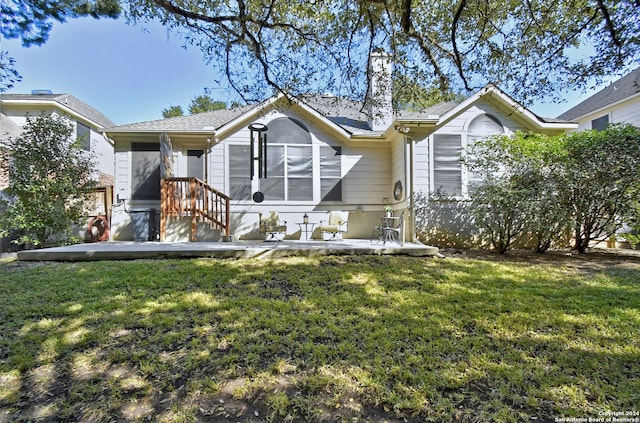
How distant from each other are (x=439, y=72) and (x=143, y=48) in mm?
7146

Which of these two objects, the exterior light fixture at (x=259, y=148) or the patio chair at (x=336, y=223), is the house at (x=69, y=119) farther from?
the patio chair at (x=336, y=223)

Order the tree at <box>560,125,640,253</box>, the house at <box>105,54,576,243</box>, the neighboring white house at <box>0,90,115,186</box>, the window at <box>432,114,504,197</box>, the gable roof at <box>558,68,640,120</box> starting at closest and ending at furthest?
the tree at <box>560,125,640,253</box>
the house at <box>105,54,576,243</box>
the window at <box>432,114,504,197</box>
the gable roof at <box>558,68,640,120</box>
the neighboring white house at <box>0,90,115,186</box>

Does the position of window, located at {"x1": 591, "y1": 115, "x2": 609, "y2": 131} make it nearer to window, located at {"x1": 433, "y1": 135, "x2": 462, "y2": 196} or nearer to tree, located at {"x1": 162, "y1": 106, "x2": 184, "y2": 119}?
window, located at {"x1": 433, "y1": 135, "x2": 462, "y2": 196}

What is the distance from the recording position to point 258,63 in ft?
19.9

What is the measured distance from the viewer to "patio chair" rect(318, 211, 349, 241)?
8305 millimetres

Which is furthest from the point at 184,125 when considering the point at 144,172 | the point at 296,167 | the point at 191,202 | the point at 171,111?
the point at 171,111

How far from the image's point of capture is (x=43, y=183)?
700 cm

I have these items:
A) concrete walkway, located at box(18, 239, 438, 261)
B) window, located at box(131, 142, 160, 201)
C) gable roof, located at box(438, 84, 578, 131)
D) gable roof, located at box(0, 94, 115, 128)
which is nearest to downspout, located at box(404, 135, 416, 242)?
gable roof, located at box(438, 84, 578, 131)

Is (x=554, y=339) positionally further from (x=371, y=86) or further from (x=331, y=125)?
(x=331, y=125)

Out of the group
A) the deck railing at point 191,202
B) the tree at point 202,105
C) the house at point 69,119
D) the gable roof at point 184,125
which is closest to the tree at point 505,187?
the gable roof at point 184,125

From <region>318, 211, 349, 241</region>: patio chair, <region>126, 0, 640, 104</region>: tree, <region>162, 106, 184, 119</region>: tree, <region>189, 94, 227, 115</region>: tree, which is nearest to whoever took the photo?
<region>126, 0, 640, 104</region>: tree

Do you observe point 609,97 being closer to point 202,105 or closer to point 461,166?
point 461,166

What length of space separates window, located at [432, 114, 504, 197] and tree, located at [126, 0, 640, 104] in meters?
2.31

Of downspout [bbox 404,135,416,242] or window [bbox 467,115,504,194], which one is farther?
window [bbox 467,115,504,194]
